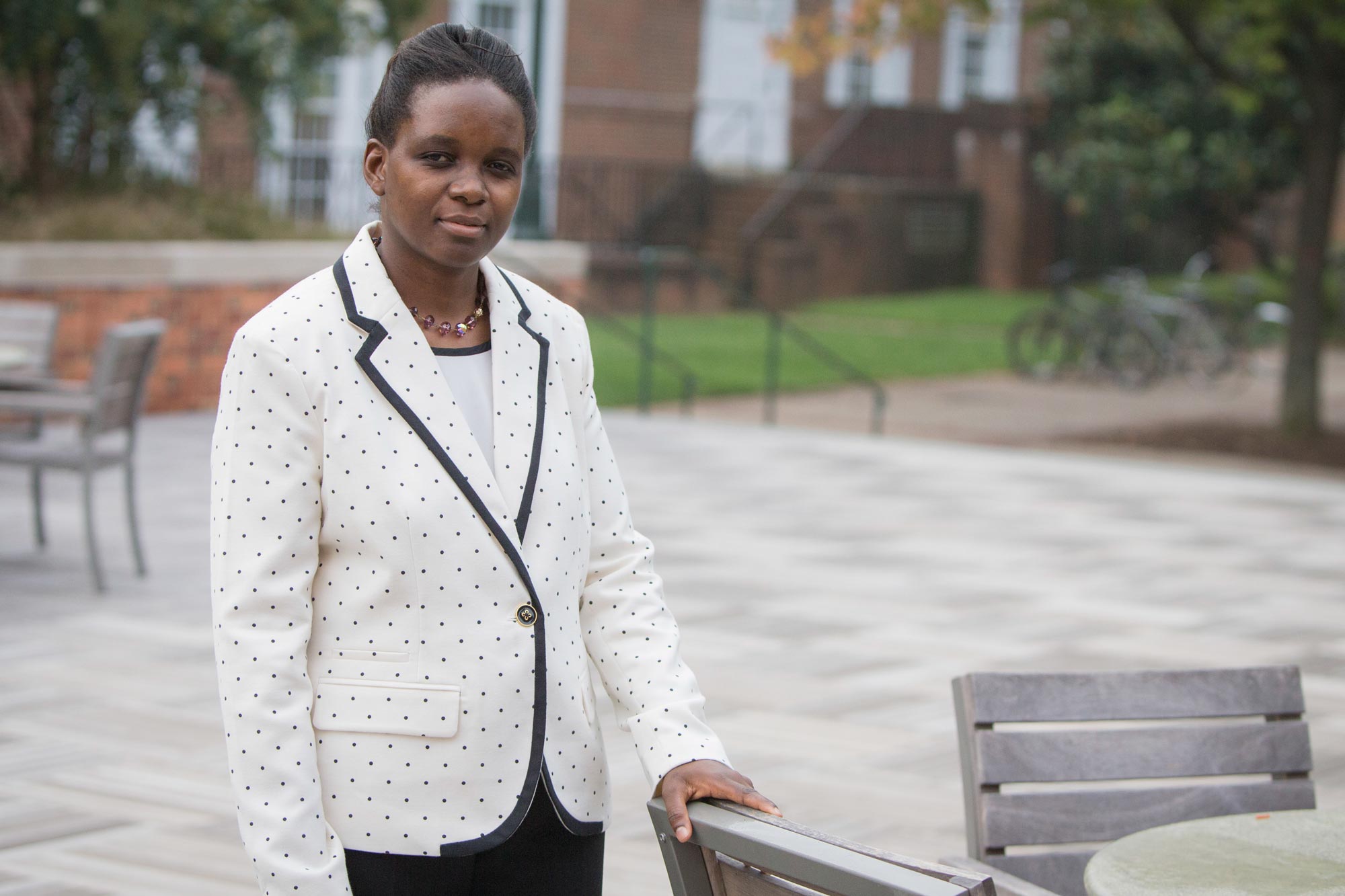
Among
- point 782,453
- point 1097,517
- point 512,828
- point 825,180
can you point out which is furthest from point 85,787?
point 825,180

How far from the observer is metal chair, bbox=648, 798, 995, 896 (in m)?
1.67

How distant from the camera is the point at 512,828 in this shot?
2051 mm

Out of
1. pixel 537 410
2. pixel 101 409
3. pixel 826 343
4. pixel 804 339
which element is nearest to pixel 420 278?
pixel 537 410

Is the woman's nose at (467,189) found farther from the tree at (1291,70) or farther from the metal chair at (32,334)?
the tree at (1291,70)

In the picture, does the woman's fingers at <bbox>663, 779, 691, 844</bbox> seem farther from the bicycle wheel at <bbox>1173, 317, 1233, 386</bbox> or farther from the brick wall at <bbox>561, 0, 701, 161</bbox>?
the brick wall at <bbox>561, 0, 701, 161</bbox>

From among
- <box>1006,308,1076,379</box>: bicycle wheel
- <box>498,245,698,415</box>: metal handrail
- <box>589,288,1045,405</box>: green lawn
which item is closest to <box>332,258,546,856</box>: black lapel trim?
<box>498,245,698,415</box>: metal handrail

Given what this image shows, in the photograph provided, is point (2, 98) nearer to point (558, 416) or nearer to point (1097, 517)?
point (1097, 517)

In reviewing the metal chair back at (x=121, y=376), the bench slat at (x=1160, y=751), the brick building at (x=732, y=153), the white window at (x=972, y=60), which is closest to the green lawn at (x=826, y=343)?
the brick building at (x=732, y=153)

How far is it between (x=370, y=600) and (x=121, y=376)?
18.6 feet

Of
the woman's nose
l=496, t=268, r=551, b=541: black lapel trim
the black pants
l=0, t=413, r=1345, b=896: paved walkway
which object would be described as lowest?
l=0, t=413, r=1345, b=896: paved walkway

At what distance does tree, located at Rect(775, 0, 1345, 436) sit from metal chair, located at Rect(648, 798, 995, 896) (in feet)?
38.2

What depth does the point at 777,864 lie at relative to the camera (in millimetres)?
1790

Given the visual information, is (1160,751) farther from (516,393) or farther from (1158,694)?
(516,393)

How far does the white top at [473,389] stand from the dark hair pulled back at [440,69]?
26 centimetres
